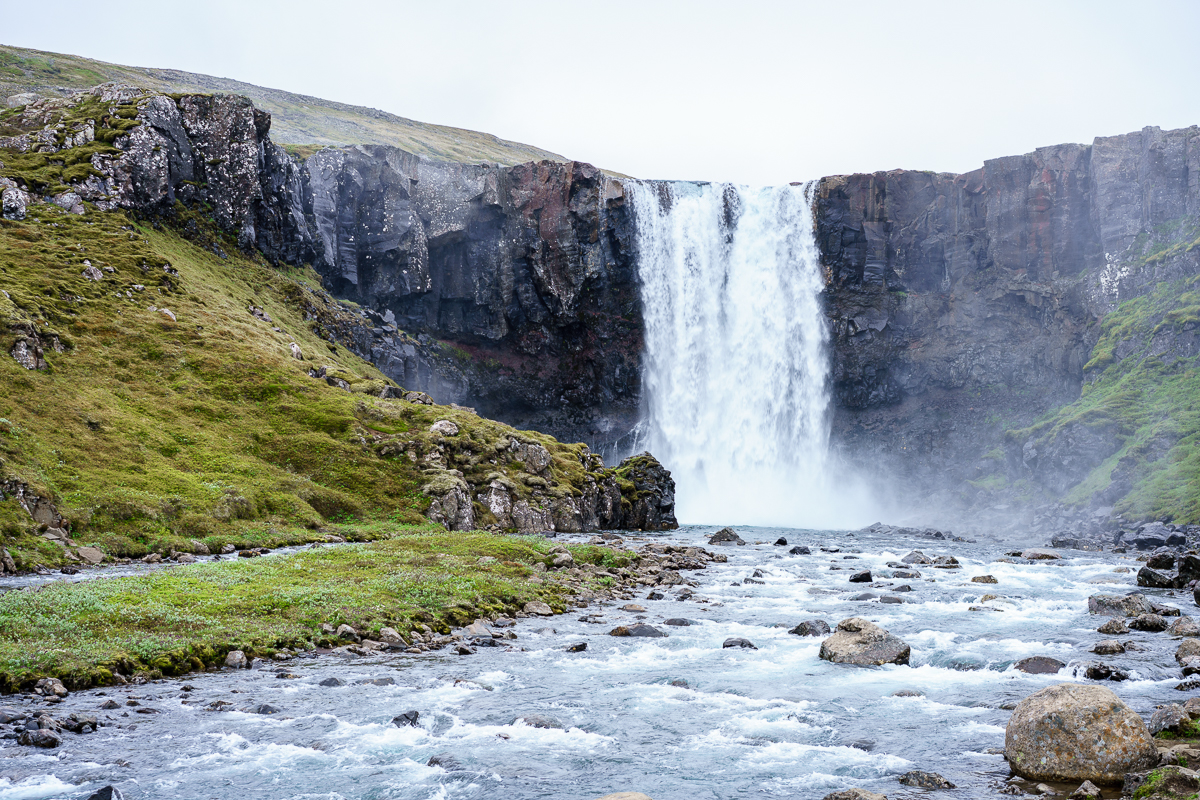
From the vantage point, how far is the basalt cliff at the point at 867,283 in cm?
9431

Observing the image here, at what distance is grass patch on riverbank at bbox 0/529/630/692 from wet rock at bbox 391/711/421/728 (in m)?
6.32

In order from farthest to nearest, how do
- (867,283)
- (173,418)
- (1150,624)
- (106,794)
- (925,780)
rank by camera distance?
1. (867,283)
2. (173,418)
3. (1150,624)
4. (925,780)
5. (106,794)

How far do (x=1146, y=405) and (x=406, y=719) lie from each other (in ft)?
299

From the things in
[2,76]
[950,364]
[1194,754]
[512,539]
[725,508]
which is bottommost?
[725,508]

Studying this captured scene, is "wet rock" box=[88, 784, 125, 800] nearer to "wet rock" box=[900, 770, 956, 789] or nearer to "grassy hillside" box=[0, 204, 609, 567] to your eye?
"wet rock" box=[900, 770, 956, 789]

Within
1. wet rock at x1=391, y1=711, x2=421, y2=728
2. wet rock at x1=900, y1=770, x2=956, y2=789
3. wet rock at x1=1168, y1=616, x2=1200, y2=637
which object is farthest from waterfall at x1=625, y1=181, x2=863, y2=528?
wet rock at x1=900, y1=770, x2=956, y2=789

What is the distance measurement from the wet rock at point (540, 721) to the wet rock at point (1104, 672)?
483 inches

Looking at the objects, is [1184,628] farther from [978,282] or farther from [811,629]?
[978,282]

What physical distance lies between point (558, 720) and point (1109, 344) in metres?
100

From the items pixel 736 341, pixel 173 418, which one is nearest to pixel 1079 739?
pixel 173 418

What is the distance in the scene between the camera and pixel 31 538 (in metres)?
29.5

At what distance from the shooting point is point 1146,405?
8188cm

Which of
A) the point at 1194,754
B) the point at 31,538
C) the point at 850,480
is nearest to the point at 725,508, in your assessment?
the point at 850,480

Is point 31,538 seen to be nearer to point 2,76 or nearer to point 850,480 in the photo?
point 850,480
